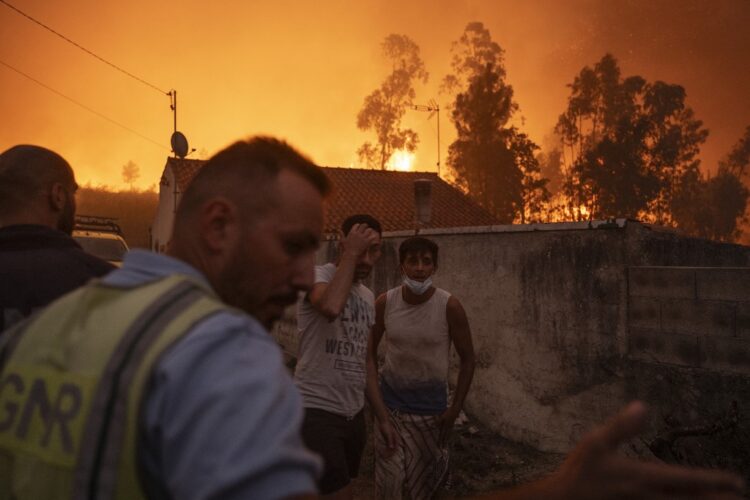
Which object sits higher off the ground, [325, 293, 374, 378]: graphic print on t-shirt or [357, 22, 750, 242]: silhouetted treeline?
[357, 22, 750, 242]: silhouetted treeline

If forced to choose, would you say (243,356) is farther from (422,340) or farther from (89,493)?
(422,340)

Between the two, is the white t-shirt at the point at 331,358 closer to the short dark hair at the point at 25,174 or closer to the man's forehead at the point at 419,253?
the man's forehead at the point at 419,253

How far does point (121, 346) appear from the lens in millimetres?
863

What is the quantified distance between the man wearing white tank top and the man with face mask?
233cm

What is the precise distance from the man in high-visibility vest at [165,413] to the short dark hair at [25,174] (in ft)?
6.01

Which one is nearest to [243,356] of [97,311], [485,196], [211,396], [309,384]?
[211,396]

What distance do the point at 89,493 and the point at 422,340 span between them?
Result: 12.3ft

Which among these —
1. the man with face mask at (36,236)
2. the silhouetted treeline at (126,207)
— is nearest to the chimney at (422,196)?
the man with face mask at (36,236)

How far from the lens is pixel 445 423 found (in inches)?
171

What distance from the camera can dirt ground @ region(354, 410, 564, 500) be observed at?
6.02 meters

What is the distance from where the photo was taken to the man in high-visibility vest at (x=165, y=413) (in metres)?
0.78

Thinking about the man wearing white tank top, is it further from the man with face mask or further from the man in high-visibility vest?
the man in high-visibility vest

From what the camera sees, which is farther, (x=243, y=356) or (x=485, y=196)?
(x=485, y=196)

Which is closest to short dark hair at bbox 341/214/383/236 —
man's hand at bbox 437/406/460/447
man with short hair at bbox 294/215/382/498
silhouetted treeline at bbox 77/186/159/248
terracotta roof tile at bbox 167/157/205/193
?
man with short hair at bbox 294/215/382/498
